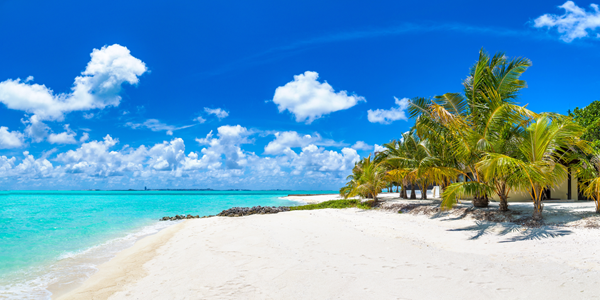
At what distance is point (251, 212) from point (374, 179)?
26.4 feet

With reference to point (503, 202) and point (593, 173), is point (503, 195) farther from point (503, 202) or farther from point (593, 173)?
point (593, 173)

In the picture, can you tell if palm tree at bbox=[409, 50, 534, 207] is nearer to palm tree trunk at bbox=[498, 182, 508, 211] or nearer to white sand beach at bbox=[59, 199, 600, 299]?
palm tree trunk at bbox=[498, 182, 508, 211]

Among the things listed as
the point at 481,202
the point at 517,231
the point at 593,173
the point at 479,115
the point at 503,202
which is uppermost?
the point at 479,115

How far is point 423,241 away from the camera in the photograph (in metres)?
7.80

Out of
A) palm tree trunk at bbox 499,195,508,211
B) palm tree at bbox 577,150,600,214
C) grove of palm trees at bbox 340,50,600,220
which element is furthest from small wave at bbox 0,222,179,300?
palm tree at bbox 577,150,600,214

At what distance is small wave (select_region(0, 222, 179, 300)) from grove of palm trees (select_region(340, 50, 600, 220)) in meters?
9.90

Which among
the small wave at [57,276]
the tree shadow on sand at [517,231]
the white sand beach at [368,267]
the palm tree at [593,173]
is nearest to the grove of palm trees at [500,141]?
the palm tree at [593,173]

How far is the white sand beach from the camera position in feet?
14.2

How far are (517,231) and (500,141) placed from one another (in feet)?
9.44

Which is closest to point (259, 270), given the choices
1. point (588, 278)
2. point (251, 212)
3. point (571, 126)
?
point (588, 278)

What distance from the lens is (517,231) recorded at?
8359 mm

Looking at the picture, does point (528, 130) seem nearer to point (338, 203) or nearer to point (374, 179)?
point (374, 179)

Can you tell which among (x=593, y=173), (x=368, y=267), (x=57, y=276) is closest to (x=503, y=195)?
(x=593, y=173)

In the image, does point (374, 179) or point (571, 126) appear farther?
point (374, 179)
